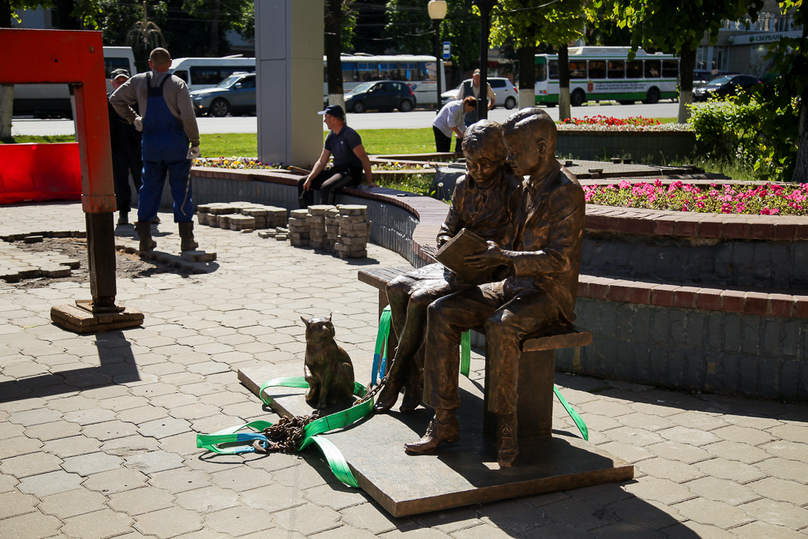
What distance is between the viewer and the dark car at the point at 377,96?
129 feet

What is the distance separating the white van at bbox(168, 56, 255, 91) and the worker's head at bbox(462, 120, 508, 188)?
3590cm

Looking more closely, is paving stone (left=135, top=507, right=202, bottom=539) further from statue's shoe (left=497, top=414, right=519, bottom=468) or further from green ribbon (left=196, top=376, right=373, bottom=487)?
statue's shoe (left=497, top=414, right=519, bottom=468)

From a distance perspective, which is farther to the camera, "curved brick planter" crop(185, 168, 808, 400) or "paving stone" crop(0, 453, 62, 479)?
"curved brick planter" crop(185, 168, 808, 400)

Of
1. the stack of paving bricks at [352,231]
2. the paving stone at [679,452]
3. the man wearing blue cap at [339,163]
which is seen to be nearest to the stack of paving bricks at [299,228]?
the stack of paving bricks at [352,231]

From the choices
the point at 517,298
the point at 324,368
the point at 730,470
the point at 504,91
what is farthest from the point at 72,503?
the point at 504,91

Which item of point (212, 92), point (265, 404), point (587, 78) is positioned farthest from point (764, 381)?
point (587, 78)

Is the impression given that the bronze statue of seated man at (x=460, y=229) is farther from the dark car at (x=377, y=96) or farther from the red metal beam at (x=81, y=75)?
the dark car at (x=377, y=96)

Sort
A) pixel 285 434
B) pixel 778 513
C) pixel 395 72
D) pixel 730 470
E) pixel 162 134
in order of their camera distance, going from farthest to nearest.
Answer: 1. pixel 395 72
2. pixel 162 134
3. pixel 285 434
4. pixel 730 470
5. pixel 778 513

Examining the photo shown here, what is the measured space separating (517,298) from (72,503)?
218 cm

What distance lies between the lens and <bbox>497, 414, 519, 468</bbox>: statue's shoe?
373 cm

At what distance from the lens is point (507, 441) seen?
3752 mm

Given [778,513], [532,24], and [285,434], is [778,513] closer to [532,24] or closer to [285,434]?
[285,434]

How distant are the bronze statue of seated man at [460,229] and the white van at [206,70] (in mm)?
35789

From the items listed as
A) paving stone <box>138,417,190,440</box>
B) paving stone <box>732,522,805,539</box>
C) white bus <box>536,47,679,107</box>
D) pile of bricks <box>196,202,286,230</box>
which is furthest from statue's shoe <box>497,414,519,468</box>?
white bus <box>536,47,679,107</box>
